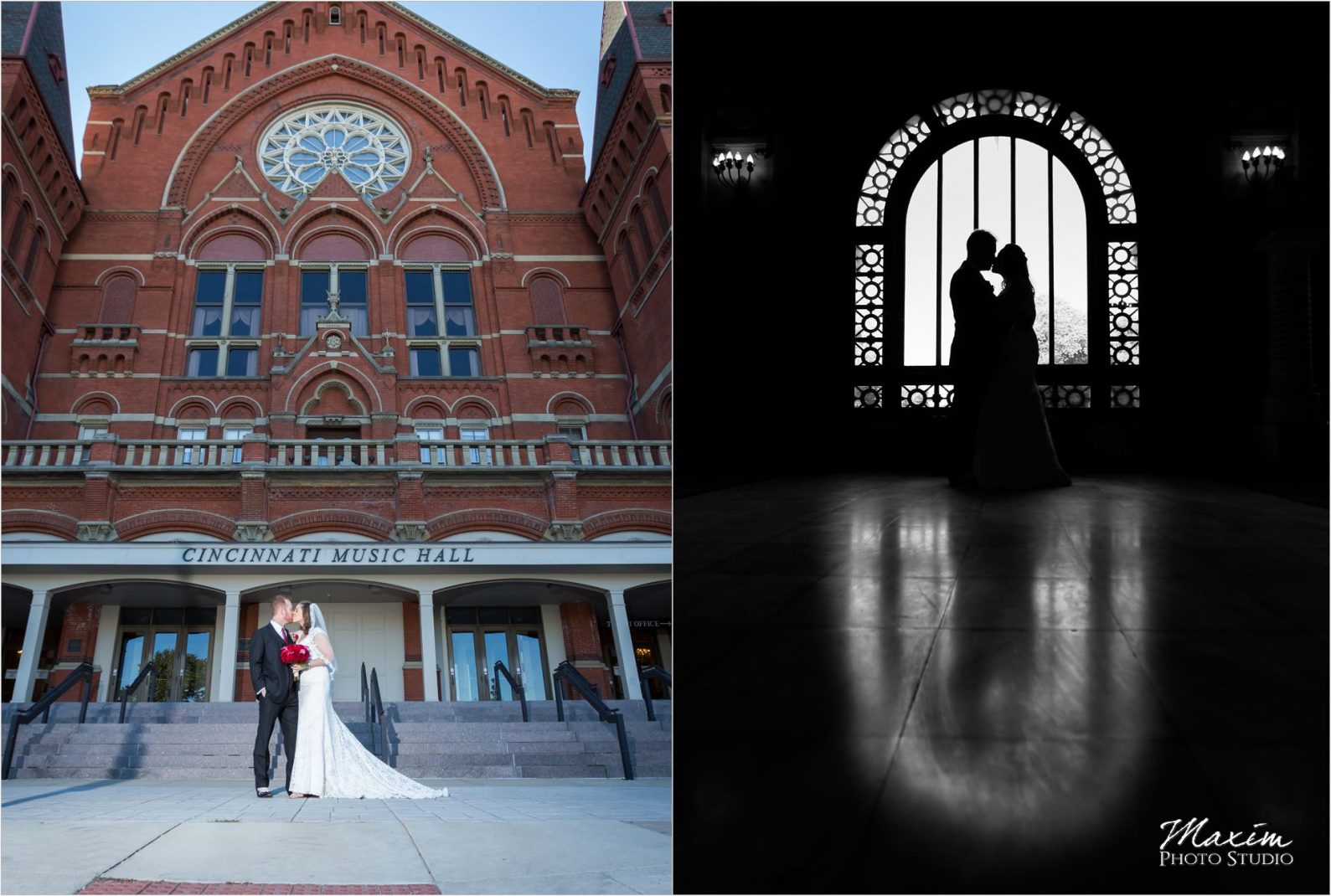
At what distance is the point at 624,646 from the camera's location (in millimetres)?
7586

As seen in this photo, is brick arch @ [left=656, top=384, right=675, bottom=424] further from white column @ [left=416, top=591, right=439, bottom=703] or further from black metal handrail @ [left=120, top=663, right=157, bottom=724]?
black metal handrail @ [left=120, top=663, right=157, bottom=724]

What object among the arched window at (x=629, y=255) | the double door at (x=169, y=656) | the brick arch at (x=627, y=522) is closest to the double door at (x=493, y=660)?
the brick arch at (x=627, y=522)

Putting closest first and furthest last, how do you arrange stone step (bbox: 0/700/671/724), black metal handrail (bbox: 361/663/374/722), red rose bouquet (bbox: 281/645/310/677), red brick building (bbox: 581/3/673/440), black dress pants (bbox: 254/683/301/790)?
black dress pants (bbox: 254/683/301/790), red rose bouquet (bbox: 281/645/310/677), black metal handrail (bbox: 361/663/374/722), stone step (bbox: 0/700/671/724), red brick building (bbox: 581/3/673/440)

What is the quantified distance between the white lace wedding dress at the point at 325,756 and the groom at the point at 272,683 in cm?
5

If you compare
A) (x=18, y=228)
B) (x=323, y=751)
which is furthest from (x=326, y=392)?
(x=323, y=751)

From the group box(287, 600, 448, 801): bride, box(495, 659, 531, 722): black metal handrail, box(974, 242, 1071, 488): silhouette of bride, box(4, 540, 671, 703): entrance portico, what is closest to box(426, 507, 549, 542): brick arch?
box(4, 540, 671, 703): entrance portico

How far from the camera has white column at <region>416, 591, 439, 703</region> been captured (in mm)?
7018

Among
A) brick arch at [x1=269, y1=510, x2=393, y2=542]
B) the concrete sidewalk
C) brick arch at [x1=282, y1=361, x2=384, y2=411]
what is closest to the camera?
the concrete sidewalk

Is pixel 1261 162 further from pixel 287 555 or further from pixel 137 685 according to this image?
pixel 137 685

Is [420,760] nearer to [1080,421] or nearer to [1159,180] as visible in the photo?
[1080,421]

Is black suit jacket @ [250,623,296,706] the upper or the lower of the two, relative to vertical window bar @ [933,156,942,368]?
lower

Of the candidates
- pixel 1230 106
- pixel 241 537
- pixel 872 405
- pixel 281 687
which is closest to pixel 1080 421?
pixel 872 405

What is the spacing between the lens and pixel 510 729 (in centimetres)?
637

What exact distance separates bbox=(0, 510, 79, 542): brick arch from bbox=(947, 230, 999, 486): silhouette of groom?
21.0 feet
